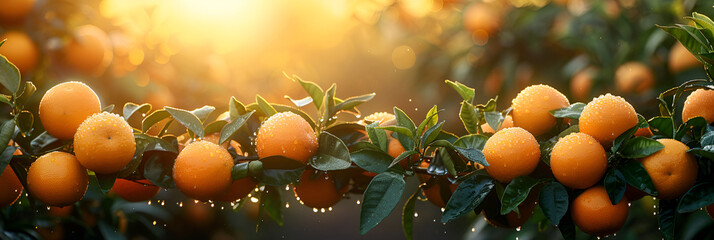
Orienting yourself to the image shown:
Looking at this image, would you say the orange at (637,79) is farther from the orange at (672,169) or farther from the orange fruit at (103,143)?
the orange fruit at (103,143)

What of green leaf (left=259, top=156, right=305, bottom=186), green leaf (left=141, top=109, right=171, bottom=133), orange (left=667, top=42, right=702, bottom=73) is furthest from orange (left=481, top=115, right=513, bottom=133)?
orange (left=667, top=42, right=702, bottom=73)

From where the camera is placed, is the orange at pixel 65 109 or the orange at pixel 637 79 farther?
the orange at pixel 637 79

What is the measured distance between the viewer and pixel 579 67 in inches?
53.8

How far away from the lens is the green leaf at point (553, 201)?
0.52 meters

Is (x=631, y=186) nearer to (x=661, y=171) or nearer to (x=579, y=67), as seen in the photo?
(x=661, y=171)

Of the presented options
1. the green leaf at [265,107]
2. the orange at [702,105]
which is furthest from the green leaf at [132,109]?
the orange at [702,105]

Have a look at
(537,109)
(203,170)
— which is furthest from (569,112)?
(203,170)

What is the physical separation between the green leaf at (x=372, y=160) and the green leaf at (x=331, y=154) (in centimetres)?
1

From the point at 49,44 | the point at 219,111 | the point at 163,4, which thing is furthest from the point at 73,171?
the point at 163,4

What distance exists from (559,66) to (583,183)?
1.02 metres

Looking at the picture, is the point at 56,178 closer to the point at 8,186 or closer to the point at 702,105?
the point at 8,186

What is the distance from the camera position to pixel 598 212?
531 millimetres

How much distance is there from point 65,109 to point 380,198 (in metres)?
0.32

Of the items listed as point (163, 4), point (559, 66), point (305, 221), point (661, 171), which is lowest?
point (305, 221)
